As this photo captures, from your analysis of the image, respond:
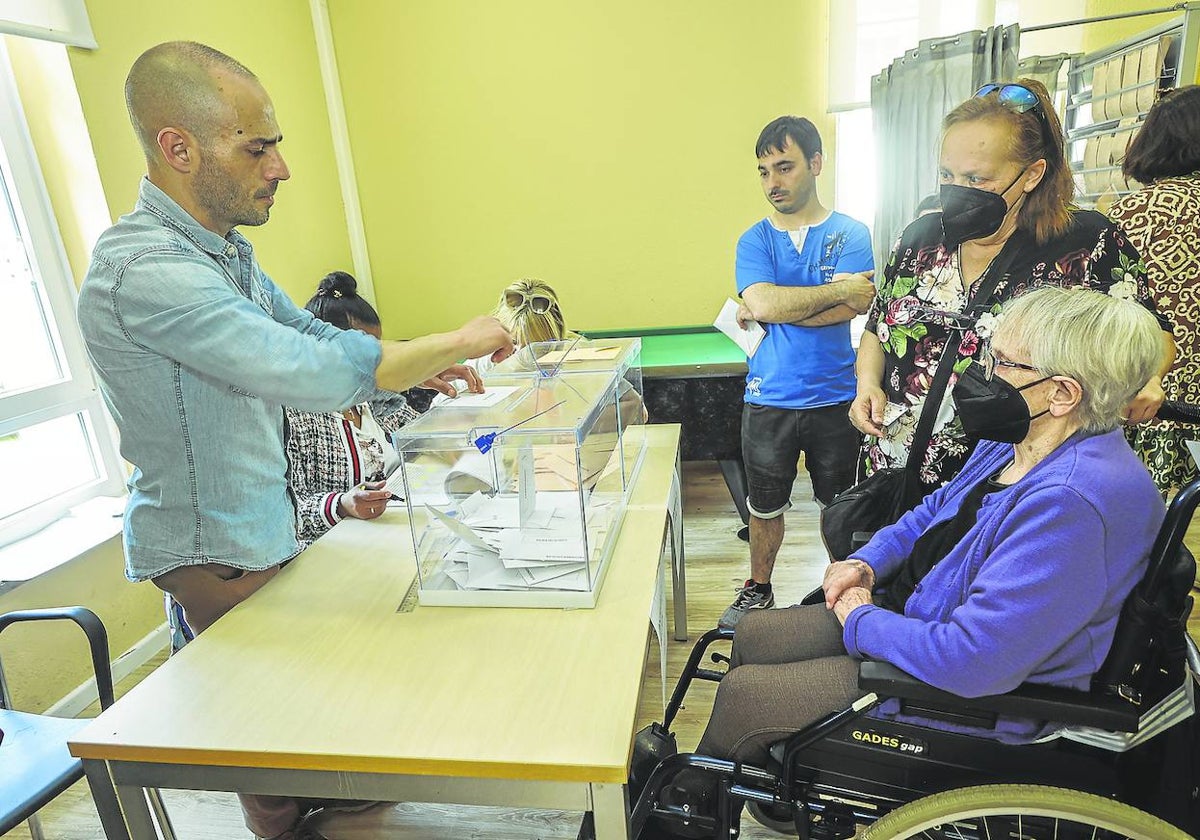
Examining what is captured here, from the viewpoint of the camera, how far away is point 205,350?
1.13 metres

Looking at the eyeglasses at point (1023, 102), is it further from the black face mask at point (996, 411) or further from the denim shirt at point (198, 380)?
the denim shirt at point (198, 380)

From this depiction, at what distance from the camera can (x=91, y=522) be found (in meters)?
2.39

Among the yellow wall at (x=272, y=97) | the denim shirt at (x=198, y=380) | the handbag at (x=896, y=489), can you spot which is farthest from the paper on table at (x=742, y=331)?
the yellow wall at (x=272, y=97)

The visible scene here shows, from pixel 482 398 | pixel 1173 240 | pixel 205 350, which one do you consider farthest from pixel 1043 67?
pixel 205 350

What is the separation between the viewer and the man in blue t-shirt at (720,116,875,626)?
84.5 inches

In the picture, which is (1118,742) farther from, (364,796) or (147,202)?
(147,202)

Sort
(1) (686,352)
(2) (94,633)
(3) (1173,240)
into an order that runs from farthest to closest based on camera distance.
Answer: (1) (686,352) < (3) (1173,240) < (2) (94,633)

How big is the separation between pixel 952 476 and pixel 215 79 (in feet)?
5.34

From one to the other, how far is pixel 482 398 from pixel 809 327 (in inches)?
45.4

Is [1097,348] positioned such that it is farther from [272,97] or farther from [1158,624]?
[272,97]

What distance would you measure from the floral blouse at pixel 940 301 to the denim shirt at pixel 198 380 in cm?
116

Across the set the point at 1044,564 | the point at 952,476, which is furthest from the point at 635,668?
the point at 952,476

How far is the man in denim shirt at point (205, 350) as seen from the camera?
1.14m

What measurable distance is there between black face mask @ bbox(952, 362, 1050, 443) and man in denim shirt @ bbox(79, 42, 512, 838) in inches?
31.6
